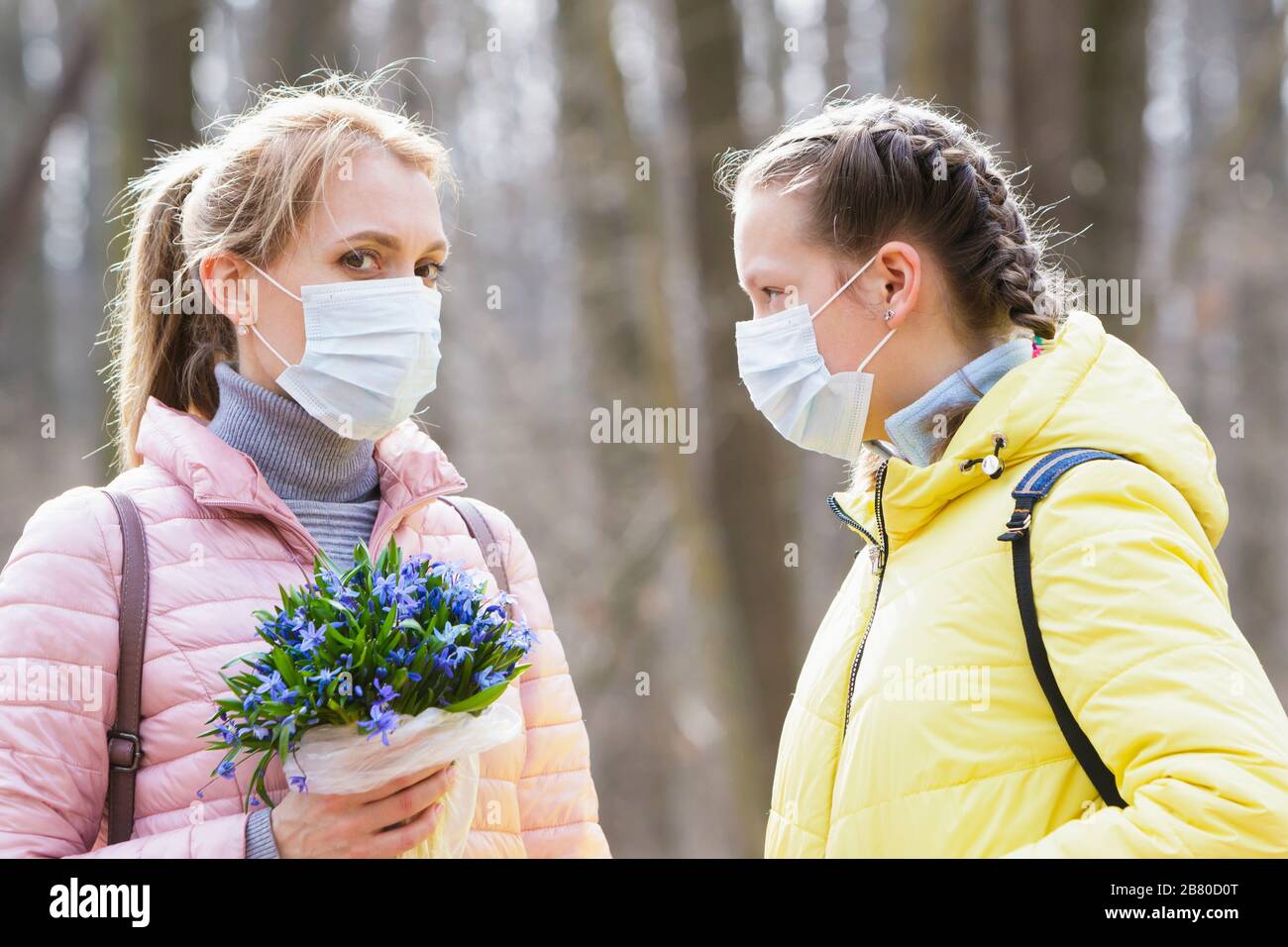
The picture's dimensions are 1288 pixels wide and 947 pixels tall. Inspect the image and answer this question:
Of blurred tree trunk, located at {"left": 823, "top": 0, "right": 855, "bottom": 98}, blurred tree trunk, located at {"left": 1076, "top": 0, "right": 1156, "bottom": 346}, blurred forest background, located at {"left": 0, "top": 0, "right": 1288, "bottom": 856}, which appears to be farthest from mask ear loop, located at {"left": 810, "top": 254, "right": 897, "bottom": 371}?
blurred tree trunk, located at {"left": 823, "top": 0, "right": 855, "bottom": 98}

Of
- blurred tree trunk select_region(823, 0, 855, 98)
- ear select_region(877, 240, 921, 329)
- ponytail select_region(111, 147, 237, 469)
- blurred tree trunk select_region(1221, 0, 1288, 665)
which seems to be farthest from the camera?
blurred tree trunk select_region(823, 0, 855, 98)

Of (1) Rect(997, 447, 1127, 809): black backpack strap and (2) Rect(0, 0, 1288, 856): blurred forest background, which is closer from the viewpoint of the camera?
(1) Rect(997, 447, 1127, 809): black backpack strap

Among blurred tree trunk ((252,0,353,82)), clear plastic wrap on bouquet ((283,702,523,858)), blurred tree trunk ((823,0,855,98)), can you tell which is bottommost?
clear plastic wrap on bouquet ((283,702,523,858))

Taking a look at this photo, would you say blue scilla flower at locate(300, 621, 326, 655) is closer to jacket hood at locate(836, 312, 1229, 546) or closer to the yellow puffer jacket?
the yellow puffer jacket

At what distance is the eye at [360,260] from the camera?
271 cm

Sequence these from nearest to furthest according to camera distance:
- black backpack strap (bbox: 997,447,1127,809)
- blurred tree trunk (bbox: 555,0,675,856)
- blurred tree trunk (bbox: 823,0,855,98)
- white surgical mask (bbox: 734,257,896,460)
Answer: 1. black backpack strap (bbox: 997,447,1127,809)
2. white surgical mask (bbox: 734,257,896,460)
3. blurred tree trunk (bbox: 555,0,675,856)
4. blurred tree trunk (bbox: 823,0,855,98)

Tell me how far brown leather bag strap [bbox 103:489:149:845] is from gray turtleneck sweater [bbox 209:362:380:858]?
0.38 meters

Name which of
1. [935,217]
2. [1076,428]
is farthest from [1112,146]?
[1076,428]

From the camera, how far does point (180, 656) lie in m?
2.28

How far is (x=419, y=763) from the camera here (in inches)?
83.4

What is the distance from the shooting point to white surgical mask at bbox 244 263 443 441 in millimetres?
2683

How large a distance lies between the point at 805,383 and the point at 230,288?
1.24 m
